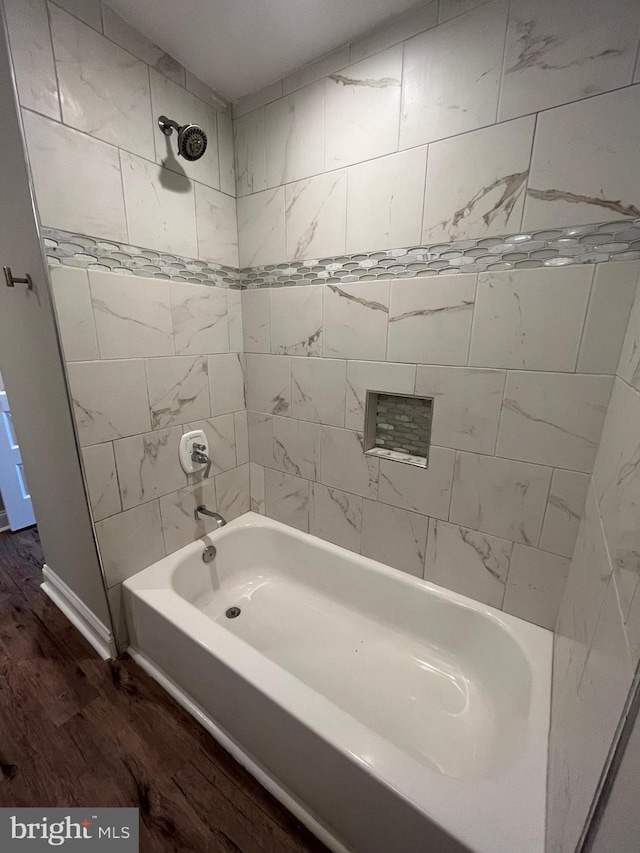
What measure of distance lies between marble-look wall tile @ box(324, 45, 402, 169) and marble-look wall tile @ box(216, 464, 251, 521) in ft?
4.73

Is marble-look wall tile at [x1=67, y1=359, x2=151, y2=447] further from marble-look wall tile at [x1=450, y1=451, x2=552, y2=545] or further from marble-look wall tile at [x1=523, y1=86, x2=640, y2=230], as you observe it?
marble-look wall tile at [x1=523, y1=86, x2=640, y2=230]

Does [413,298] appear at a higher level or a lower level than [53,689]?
higher

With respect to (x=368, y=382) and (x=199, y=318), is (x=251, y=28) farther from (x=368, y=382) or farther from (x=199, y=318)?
(x=368, y=382)

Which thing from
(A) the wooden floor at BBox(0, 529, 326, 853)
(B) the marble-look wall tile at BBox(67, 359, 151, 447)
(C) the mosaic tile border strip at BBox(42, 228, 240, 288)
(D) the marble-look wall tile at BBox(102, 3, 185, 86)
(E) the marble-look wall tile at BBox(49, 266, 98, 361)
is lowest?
(A) the wooden floor at BBox(0, 529, 326, 853)

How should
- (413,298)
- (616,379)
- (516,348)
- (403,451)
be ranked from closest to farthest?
(616,379)
(516,348)
(413,298)
(403,451)

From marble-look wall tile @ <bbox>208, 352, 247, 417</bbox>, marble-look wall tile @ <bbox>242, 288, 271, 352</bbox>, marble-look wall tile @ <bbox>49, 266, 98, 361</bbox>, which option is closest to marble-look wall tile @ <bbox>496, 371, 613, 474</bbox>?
marble-look wall tile @ <bbox>242, 288, 271, 352</bbox>

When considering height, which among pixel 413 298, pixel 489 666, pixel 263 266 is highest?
pixel 263 266

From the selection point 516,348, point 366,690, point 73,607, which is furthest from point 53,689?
point 516,348

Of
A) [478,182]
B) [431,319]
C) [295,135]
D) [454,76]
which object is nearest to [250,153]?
[295,135]

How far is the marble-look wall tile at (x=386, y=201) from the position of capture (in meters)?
1.16

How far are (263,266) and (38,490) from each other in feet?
4.88

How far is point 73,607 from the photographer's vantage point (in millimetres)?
1664

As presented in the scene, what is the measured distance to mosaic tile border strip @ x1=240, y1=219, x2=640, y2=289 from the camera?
3.04ft

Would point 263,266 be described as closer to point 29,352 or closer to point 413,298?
point 413,298
